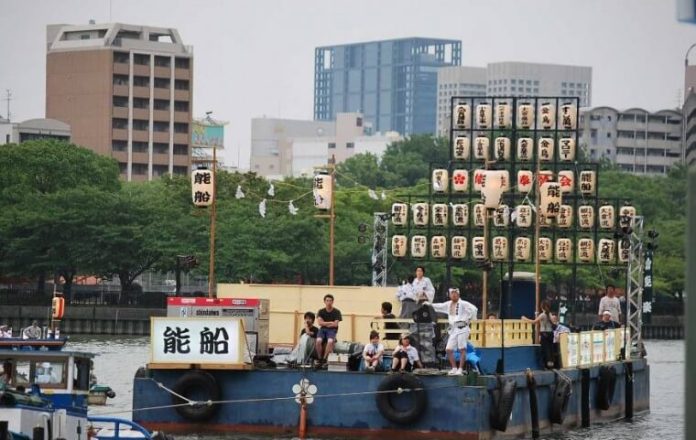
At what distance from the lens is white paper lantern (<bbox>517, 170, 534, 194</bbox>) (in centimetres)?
6506

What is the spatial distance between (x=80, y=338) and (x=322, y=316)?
56.8 metres

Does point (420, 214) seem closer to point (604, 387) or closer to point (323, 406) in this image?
point (604, 387)

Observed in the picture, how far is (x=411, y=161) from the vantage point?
636 ft

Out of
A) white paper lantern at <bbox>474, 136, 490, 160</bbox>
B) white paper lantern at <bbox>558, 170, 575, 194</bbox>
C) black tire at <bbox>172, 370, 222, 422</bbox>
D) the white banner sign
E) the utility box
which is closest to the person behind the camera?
the white banner sign

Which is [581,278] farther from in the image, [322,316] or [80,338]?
[322,316]

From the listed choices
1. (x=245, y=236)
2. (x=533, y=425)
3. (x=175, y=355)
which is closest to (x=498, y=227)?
(x=533, y=425)

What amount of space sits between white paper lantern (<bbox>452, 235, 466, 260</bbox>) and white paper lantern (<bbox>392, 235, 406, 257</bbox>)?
5.93 ft

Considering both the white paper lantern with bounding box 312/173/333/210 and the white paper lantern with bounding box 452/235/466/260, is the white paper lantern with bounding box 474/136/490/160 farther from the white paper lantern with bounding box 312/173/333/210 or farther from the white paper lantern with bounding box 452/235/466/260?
the white paper lantern with bounding box 312/173/333/210

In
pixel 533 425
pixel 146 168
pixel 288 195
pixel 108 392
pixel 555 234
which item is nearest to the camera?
pixel 108 392

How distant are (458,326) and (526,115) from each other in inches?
1108

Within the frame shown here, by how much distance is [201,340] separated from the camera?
3881cm

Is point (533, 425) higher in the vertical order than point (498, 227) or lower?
lower

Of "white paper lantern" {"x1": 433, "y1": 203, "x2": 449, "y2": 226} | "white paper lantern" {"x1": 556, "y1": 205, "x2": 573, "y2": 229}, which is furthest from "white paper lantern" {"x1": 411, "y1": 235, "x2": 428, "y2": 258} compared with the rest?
"white paper lantern" {"x1": 556, "y1": 205, "x2": 573, "y2": 229}

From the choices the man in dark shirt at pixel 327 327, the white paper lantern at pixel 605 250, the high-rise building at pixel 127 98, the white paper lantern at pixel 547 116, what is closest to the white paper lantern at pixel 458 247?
the white paper lantern at pixel 605 250
